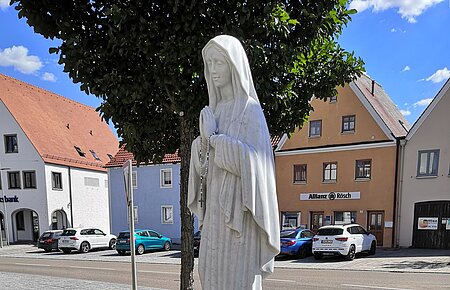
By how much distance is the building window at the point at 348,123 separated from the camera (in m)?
20.9

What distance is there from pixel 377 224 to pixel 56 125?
25.7 m

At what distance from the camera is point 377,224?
1980cm

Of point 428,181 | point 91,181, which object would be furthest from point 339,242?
point 91,181

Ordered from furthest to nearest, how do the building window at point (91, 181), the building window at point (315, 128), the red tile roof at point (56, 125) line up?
1. the building window at point (91, 181)
2. the red tile roof at point (56, 125)
3. the building window at point (315, 128)

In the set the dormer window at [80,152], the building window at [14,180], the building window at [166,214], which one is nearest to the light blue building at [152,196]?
the building window at [166,214]

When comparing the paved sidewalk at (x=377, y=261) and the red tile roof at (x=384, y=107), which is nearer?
the paved sidewalk at (x=377, y=261)

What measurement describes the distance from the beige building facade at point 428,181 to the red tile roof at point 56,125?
21.6m

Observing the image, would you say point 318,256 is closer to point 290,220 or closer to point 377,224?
point 377,224

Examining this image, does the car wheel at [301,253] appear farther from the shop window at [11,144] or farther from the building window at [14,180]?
the shop window at [11,144]

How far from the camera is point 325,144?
70.8ft

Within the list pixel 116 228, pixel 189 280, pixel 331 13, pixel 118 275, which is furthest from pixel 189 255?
pixel 116 228

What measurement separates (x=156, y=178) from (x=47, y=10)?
2105cm

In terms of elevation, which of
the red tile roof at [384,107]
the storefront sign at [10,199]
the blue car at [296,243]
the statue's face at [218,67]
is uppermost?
the red tile roof at [384,107]

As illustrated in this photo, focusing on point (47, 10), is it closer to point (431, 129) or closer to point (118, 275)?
point (118, 275)
